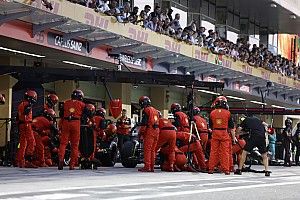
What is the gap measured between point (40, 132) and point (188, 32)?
1346cm

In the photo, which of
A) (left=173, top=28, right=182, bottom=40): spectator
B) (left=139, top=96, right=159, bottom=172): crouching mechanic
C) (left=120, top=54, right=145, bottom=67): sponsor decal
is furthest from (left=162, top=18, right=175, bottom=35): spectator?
(left=139, top=96, right=159, bottom=172): crouching mechanic

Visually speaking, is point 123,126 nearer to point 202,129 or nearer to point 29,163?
point 202,129

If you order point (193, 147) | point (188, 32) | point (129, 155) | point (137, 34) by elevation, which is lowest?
point (129, 155)

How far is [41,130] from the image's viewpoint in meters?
19.2

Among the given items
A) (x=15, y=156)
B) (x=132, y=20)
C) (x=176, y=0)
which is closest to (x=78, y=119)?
(x=15, y=156)

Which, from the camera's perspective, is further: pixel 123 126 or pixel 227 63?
pixel 227 63

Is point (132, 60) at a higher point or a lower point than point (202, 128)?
higher

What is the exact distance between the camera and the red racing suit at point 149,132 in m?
18.3

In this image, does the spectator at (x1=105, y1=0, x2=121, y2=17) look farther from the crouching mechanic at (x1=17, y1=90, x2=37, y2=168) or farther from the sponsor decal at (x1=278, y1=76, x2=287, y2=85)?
the sponsor decal at (x1=278, y1=76, x2=287, y2=85)

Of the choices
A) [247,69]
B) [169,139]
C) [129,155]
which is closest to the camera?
[169,139]

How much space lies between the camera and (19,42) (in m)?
21.3

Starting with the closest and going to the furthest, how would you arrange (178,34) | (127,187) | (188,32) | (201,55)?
(127,187), (178,34), (188,32), (201,55)

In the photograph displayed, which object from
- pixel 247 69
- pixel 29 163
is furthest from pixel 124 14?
pixel 247 69

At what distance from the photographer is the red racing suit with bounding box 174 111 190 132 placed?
63.3ft
